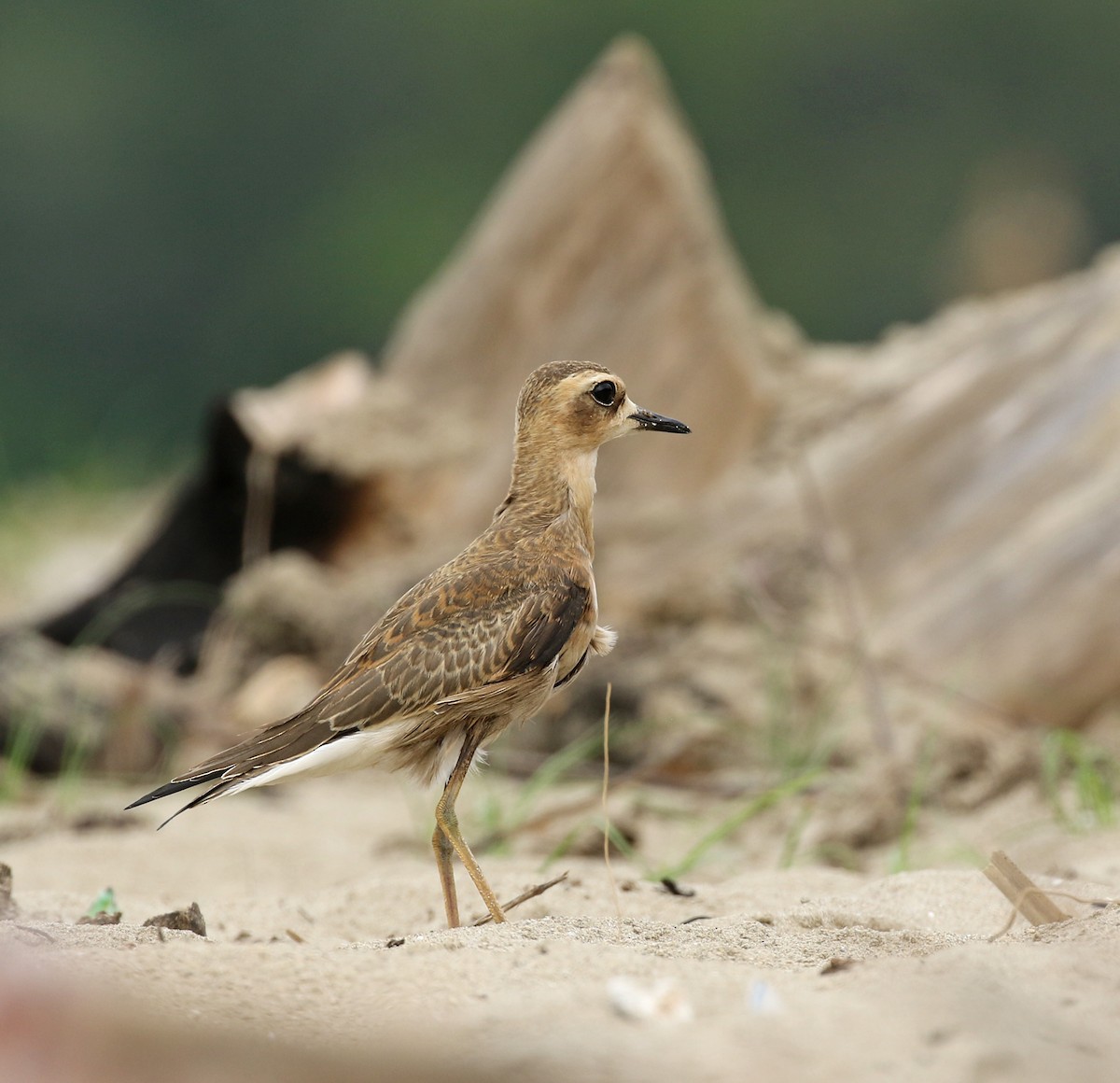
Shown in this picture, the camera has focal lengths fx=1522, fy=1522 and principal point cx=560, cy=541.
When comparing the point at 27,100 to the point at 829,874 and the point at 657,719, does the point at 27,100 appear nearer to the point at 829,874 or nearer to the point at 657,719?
the point at 657,719

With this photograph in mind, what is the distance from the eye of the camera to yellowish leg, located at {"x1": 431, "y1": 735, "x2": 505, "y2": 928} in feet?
10.4

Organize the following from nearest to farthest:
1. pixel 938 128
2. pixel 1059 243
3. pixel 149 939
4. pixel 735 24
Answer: pixel 149 939 < pixel 1059 243 < pixel 938 128 < pixel 735 24

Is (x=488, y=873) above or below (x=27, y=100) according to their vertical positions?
below

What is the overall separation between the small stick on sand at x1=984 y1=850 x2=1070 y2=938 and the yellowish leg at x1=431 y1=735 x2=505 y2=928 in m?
0.99

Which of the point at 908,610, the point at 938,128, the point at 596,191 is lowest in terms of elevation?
the point at 908,610

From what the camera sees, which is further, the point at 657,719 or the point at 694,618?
the point at 694,618

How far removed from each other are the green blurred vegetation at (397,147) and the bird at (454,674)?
1500cm

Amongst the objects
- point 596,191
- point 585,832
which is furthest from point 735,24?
point 585,832

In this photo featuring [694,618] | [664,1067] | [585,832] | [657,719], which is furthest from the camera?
[694,618]

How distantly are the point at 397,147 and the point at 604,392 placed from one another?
57.8ft

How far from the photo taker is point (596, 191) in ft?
23.5

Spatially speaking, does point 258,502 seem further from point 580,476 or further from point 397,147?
point 397,147

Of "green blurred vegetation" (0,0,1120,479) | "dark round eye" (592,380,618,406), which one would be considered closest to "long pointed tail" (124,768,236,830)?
"dark round eye" (592,380,618,406)

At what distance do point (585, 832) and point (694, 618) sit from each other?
1.85m
